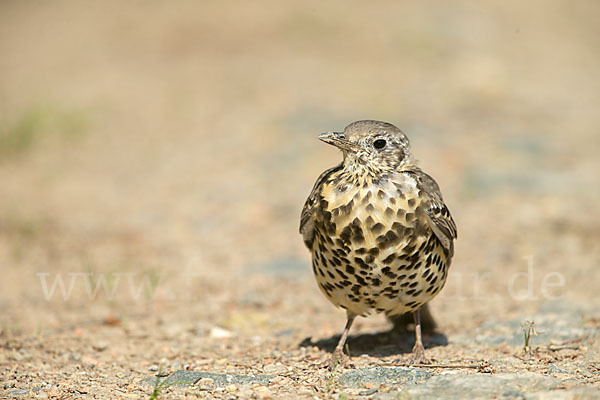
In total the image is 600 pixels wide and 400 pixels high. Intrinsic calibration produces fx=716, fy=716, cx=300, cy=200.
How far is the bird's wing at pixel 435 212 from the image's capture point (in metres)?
4.57

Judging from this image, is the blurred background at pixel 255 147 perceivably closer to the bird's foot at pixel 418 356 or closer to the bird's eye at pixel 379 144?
the bird's foot at pixel 418 356

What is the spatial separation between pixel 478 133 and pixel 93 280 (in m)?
6.27

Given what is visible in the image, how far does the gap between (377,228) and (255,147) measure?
647cm

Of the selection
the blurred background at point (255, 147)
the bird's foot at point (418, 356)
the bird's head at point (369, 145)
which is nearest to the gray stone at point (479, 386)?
the bird's foot at point (418, 356)

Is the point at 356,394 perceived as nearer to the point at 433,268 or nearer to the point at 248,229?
the point at 433,268

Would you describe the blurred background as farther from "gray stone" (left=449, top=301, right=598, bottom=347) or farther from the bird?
the bird

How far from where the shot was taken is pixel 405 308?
4.73m

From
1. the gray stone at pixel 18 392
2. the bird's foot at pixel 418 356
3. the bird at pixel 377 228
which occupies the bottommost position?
the gray stone at pixel 18 392

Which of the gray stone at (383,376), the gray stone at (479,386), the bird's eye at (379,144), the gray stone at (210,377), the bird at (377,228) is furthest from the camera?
the bird's eye at (379,144)

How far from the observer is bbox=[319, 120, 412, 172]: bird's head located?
Answer: 4.66 m

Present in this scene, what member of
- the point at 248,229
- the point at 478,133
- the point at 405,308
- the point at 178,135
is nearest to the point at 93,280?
the point at 248,229

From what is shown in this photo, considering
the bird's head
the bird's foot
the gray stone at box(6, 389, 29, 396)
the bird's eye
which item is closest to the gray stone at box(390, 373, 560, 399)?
the bird's foot

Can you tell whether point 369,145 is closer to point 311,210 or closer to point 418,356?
point 311,210

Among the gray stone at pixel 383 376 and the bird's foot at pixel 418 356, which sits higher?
the bird's foot at pixel 418 356
